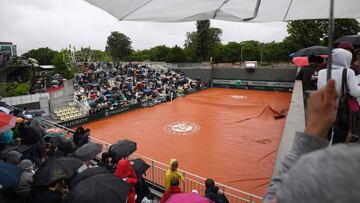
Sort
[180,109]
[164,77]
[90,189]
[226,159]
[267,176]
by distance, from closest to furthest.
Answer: [90,189], [267,176], [226,159], [180,109], [164,77]

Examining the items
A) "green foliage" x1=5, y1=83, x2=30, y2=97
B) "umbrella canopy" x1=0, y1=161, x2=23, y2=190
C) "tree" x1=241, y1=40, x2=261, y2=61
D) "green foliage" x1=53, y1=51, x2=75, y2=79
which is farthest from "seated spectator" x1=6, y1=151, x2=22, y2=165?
"tree" x1=241, y1=40, x2=261, y2=61

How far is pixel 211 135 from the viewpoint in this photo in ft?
57.8

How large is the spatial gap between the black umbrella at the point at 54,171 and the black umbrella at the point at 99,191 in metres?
0.60

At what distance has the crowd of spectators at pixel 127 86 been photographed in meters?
25.2

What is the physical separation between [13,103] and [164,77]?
70.3 feet

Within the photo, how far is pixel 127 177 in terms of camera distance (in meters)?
5.85

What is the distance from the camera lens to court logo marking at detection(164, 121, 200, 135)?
60.4ft

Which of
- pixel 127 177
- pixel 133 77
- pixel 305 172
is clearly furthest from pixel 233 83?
pixel 305 172

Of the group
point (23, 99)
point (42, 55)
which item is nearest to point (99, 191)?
point (23, 99)

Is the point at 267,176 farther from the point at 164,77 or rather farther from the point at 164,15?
the point at 164,77

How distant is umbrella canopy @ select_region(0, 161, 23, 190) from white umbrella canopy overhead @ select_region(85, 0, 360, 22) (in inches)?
141

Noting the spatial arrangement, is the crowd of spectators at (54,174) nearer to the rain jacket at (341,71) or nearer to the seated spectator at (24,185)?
the seated spectator at (24,185)

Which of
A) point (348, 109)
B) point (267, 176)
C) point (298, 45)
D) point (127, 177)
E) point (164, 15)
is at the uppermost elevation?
point (298, 45)

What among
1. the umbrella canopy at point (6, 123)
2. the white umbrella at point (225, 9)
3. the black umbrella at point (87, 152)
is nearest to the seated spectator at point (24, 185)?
the umbrella canopy at point (6, 123)
